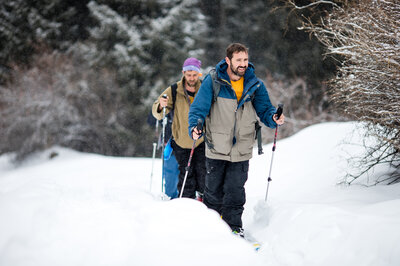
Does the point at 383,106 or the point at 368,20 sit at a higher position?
the point at 368,20

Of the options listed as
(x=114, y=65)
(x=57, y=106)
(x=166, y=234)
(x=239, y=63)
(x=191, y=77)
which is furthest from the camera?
(x=114, y=65)

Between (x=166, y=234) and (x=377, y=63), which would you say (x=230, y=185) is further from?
(x=377, y=63)

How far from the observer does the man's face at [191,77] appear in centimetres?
343

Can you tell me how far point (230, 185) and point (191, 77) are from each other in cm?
131

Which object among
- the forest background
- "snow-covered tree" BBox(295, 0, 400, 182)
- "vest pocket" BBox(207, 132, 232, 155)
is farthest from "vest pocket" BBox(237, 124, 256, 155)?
the forest background

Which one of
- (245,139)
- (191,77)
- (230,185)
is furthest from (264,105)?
(191,77)

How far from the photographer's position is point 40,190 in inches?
90.6

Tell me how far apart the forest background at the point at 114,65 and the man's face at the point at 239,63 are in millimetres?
9170

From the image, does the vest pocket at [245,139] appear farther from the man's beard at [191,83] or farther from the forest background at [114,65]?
the forest background at [114,65]

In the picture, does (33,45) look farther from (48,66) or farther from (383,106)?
(383,106)

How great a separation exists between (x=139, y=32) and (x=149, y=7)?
1.39 meters

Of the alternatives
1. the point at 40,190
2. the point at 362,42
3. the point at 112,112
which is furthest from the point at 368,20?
the point at 112,112

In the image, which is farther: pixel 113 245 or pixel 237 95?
pixel 237 95

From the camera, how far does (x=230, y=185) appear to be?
289 cm
